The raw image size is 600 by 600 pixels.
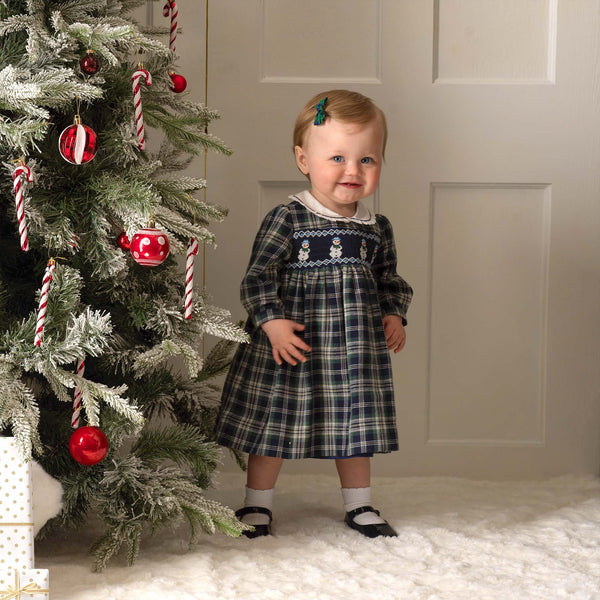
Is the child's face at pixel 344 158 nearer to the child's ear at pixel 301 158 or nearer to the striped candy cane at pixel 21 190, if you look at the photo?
the child's ear at pixel 301 158

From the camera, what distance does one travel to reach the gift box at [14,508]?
3.72ft

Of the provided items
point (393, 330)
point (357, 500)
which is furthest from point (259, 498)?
point (393, 330)

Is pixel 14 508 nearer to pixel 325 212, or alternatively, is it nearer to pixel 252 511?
pixel 252 511

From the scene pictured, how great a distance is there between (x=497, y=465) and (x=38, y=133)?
4.25 ft

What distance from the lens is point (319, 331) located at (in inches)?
57.9

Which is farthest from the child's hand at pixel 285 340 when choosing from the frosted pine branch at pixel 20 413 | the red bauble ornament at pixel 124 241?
the frosted pine branch at pixel 20 413

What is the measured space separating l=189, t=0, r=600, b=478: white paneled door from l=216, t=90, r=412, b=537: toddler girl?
32 cm

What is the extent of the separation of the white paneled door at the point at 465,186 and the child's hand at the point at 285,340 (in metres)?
0.41

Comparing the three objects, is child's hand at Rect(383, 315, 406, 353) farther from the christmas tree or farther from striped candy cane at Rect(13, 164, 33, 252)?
striped candy cane at Rect(13, 164, 33, 252)

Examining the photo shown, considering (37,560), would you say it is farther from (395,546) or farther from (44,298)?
(395,546)

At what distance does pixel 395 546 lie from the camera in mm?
1404

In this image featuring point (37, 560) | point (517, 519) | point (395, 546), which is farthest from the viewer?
point (517, 519)

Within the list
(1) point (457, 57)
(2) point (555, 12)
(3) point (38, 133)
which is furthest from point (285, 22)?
(3) point (38, 133)

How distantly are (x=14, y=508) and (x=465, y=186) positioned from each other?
119 cm
